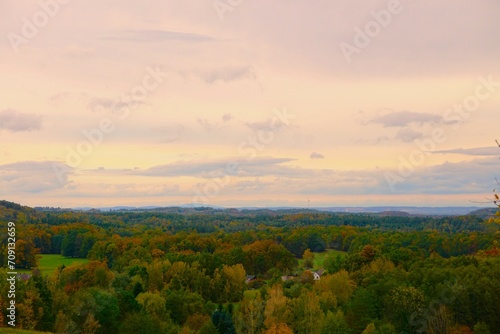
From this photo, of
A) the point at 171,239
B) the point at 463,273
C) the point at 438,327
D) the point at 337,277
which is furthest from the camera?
the point at 171,239

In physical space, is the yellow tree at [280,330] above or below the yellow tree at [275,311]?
below

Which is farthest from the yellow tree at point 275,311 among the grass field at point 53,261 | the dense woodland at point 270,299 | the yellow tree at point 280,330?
the grass field at point 53,261

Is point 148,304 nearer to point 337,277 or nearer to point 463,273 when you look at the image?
point 337,277

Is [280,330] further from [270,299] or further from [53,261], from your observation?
[53,261]

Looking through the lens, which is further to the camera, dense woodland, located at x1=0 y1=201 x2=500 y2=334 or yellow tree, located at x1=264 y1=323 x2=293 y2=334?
yellow tree, located at x1=264 y1=323 x2=293 y2=334

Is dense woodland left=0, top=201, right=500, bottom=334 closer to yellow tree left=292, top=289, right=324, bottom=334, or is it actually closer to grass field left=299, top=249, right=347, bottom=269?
yellow tree left=292, top=289, right=324, bottom=334

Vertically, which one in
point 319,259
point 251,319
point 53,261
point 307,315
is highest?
point 53,261

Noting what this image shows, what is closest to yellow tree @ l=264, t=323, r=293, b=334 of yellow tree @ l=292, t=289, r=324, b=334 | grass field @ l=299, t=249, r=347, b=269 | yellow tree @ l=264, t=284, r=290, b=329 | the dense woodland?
the dense woodland

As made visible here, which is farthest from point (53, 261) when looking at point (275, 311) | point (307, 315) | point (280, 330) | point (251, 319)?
point (280, 330)

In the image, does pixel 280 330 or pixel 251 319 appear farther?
pixel 251 319

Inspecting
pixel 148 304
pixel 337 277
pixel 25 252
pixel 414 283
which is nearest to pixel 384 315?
pixel 414 283

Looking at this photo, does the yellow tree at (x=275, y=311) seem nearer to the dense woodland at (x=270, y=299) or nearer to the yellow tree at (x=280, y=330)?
the dense woodland at (x=270, y=299)
